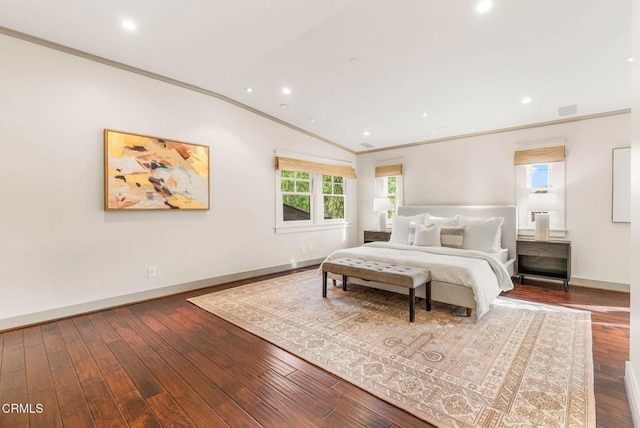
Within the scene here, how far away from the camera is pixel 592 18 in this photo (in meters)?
2.34

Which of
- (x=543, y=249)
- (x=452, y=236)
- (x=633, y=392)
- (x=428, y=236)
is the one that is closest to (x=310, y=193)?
(x=428, y=236)

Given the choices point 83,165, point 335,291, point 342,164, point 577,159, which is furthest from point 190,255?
point 577,159

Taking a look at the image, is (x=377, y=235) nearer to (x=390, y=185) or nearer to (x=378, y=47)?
(x=390, y=185)

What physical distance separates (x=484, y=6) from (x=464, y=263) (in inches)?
93.3

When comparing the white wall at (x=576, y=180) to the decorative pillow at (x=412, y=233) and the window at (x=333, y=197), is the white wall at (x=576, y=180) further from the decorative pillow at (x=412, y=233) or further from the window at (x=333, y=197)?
the window at (x=333, y=197)

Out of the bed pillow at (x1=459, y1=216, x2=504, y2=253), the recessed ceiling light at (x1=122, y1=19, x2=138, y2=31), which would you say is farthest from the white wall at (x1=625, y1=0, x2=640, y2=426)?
the recessed ceiling light at (x1=122, y1=19, x2=138, y2=31)

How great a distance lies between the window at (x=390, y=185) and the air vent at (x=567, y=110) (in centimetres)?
263

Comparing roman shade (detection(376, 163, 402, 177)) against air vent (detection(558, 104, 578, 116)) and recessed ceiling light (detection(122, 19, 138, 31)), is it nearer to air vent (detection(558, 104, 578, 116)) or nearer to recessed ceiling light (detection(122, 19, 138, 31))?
air vent (detection(558, 104, 578, 116))

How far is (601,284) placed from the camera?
4082 millimetres

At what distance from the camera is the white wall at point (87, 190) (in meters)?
2.90

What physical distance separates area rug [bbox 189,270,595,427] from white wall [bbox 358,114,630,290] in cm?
148

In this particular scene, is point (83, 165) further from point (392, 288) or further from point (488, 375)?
point (488, 375)

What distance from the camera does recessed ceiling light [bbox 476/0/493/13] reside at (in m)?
2.27

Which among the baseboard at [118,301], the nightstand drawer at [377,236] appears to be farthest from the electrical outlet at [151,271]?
the nightstand drawer at [377,236]
